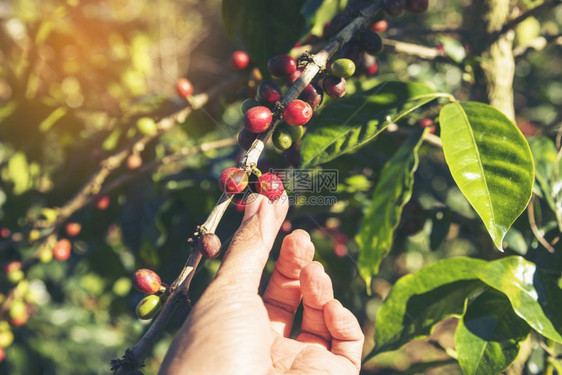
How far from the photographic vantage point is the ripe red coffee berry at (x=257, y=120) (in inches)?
34.5

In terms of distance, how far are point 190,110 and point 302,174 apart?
0.60 meters

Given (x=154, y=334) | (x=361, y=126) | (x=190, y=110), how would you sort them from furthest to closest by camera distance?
(x=190, y=110) → (x=361, y=126) → (x=154, y=334)

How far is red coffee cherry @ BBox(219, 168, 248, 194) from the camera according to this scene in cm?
82

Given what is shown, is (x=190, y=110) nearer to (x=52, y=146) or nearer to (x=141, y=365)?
(x=141, y=365)

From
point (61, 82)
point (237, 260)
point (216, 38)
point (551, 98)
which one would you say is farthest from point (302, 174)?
point (216, 38)

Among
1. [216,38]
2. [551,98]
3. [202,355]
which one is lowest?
[551,98]

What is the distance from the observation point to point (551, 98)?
317cm

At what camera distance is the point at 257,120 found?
0.88 metres

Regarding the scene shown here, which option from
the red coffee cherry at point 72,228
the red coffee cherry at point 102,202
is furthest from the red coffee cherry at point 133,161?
the red coffee cherry at point 72,228

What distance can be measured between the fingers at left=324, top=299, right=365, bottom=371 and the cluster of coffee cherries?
0.41 m

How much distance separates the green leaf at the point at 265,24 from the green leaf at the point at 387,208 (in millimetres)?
507

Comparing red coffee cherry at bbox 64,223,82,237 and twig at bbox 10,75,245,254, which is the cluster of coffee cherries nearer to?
twig at bbox 10,75,245,254

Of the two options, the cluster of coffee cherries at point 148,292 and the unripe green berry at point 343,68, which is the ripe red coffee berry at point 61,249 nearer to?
the cluster of coffee cherries at point 148,292

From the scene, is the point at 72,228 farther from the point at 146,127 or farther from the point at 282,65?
the point at 282,65
